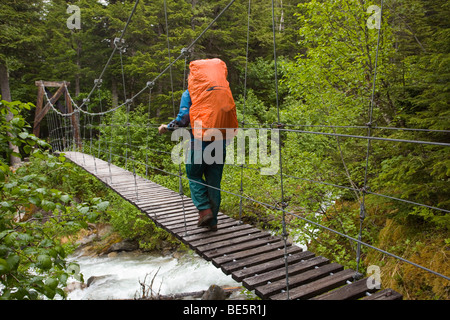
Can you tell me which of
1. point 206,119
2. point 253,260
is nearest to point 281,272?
point 253,260

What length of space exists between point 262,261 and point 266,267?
0.09m

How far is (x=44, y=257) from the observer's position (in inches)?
41.3

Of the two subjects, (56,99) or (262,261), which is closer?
(262,261)

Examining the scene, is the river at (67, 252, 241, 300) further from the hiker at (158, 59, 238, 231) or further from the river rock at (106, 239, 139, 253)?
the hiker at (158, 59, 238, 231)

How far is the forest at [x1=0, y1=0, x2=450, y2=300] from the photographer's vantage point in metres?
1.29

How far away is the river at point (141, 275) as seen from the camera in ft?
14.3

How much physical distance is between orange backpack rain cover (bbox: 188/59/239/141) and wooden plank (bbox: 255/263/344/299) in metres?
0.88

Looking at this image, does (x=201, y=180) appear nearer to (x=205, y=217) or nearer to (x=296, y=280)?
(x=205, y=217)

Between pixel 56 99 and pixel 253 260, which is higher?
pixel 56 99

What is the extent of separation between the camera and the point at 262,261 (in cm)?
178

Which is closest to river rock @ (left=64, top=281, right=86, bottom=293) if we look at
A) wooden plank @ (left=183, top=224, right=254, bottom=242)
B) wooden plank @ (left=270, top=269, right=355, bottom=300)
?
wooden plank @ (left=183, top=224, right=254, bottom=242)

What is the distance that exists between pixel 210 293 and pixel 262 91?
24.8 feet

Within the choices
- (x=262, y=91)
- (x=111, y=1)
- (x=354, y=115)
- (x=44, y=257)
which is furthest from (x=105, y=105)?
(x=44, y=257)

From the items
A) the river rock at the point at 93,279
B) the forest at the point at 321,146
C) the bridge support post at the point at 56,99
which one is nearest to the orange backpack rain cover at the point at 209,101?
the forest at the point at 321,146
